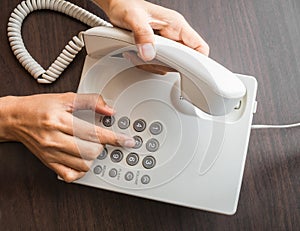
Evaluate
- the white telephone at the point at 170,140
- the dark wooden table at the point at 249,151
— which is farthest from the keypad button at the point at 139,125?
the dark wooden table at the point at 249,151

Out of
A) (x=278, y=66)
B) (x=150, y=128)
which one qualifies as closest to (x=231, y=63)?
(x=278, y=66)

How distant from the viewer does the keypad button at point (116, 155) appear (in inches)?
27.7

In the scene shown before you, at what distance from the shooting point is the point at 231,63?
0.81 meters

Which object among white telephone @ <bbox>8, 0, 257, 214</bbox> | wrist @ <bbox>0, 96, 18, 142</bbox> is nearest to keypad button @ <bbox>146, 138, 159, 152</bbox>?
white telephone @ <bbox>8, 0, 257, 214</bbox>

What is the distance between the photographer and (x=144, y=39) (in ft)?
2.13

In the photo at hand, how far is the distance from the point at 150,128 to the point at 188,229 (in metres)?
0.18

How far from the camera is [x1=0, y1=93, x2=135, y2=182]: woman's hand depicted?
2.31 feet

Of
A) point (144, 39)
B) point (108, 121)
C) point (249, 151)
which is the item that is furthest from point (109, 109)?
point (249, 151)

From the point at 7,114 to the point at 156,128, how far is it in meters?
0.23

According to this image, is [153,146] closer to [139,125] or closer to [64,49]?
[139,125]

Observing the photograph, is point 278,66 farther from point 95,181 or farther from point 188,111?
point 95,181

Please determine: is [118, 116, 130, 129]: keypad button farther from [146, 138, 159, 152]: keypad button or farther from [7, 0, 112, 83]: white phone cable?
[7, 0, 112, 83]: white phone cable

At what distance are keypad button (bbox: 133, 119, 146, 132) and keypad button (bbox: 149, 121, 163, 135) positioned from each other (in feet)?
0.04

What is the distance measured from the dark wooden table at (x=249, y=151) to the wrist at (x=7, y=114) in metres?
0.04
